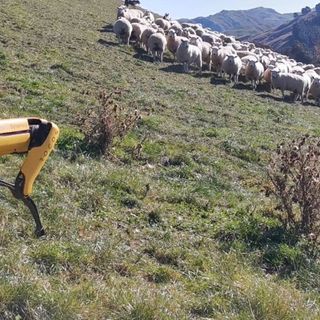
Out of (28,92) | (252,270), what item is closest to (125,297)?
(252,270)

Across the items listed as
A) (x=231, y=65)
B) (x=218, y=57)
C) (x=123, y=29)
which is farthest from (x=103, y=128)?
(x=123, y=29)

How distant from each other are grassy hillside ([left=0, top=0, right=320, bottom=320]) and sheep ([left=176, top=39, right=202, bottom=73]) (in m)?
10.3

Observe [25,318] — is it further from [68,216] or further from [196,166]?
[196,166]

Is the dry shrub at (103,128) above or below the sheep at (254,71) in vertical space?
above

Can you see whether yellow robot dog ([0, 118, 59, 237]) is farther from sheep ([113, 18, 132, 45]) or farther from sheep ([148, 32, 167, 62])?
sheep ([113, 18, 132, 45])

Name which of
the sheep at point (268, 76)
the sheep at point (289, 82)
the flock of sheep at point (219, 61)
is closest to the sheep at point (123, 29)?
the flock of sheep at point (219, 61)

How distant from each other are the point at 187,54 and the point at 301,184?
1945 centimetres

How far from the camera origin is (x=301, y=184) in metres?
7.43

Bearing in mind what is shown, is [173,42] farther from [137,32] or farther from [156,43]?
[156,43]

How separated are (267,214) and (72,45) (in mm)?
16174

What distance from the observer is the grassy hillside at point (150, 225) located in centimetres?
501

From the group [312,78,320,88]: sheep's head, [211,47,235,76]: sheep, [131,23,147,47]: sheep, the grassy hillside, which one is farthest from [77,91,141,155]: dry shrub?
[131,23,147,47]: sheep

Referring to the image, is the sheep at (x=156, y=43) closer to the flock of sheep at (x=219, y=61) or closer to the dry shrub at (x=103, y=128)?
the flock of sheep at (x=219, y=61)

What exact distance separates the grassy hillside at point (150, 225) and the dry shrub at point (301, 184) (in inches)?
12.5
